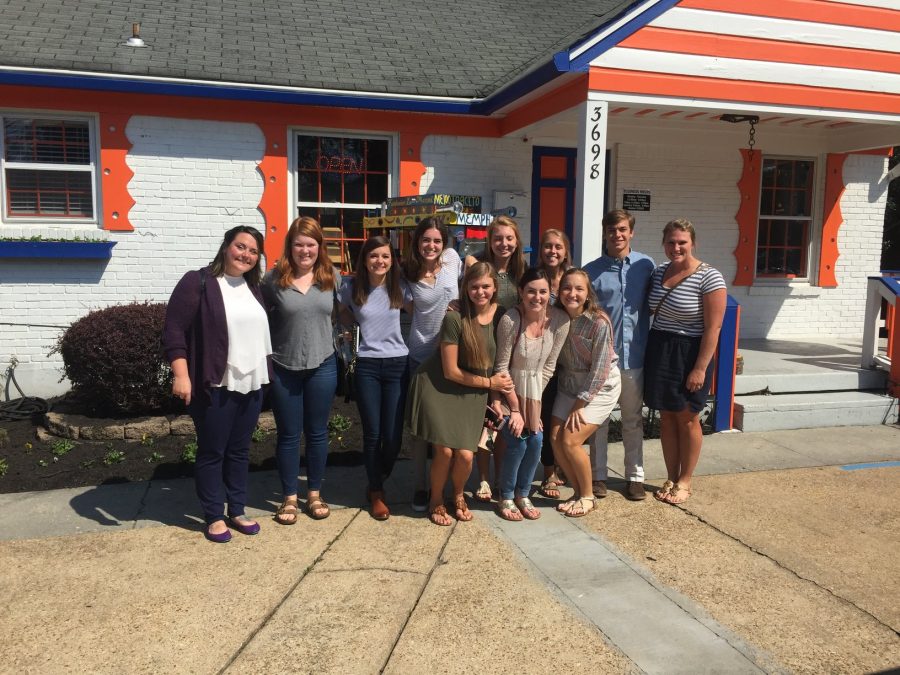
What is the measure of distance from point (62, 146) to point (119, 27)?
1.51 metres

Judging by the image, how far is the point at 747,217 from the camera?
9102 millimetres

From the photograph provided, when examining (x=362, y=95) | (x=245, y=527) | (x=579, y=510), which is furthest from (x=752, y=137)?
(x=245, y=527)

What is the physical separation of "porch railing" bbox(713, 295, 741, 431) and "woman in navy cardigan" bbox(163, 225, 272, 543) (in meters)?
3.93

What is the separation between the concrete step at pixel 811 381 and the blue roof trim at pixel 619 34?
3129mm

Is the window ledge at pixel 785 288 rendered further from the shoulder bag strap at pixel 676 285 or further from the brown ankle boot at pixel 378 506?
the brown ankle boot at pixel 378 506

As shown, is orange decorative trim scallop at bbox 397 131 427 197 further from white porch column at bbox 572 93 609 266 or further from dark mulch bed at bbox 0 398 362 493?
dark mulch bed at bbox 0 398 362 493

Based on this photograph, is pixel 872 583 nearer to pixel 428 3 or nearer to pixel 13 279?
pixel 13 279

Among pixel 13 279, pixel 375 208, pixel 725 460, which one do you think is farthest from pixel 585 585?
pixel 13 279

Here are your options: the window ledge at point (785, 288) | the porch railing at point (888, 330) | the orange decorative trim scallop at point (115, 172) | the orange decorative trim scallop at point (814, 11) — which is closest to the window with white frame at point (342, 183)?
the orange decorative trim scallop at point (115, 172)

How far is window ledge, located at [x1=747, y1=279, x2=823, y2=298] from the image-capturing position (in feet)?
30.4

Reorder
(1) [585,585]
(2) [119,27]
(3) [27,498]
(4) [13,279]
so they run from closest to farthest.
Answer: (1) [585,585] → (3) [27,498] → (4) [13,279] → (2) [119,27]

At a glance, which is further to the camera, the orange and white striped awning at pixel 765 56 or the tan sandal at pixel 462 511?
the orange and white striped awning at pixel 765 56

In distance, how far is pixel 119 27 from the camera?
7.62 metres

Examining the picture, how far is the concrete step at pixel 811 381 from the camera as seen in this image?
22.2 feet
